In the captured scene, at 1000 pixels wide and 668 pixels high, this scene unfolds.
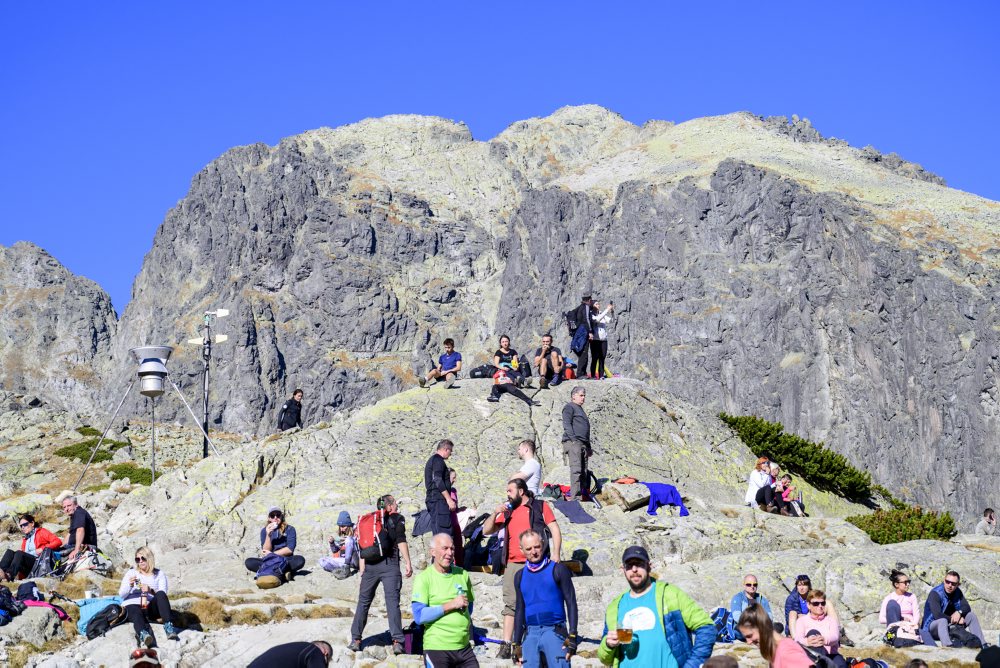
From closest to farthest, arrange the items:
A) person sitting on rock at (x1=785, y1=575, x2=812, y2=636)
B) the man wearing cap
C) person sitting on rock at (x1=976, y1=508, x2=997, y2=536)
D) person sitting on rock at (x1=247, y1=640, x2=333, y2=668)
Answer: the man wearing cap
person sitting on rock at (x1=247, y1=640, x2=333, y2=668)
person sitting on rock at (x1=785, y1=575, x2=812, y2=636)
person sitting on rock at (x1=976, y1=508, x2=997, y2=536)

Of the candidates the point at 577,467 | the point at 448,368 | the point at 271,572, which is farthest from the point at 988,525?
the point at 271,572

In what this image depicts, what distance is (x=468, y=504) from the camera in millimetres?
23016

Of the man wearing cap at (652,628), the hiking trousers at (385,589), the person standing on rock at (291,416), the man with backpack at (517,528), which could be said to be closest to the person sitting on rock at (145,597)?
the hiking trousers at (385,589)

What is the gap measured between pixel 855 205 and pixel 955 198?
1496cm

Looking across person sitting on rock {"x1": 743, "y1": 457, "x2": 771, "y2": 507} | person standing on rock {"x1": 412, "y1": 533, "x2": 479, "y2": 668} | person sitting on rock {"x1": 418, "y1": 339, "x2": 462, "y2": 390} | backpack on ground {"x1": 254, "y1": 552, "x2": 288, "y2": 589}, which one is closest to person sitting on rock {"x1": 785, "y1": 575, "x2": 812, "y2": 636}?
person standing on rock {"x1": 412, "y1": 533, "x2": 479, "y2": 668}

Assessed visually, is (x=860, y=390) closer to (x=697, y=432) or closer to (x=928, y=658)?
(x=697, y=432)

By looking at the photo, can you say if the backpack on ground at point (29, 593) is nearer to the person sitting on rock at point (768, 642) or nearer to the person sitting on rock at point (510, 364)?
the person sitting on rock at point (768, 642)

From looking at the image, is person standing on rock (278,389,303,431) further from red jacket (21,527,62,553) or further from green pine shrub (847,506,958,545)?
green pine shrub (847,506,958,545)

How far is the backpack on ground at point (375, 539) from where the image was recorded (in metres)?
13.9

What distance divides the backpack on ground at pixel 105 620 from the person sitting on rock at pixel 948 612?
11.3 m

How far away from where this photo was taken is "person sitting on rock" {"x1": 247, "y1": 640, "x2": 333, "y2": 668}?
30.5 ft

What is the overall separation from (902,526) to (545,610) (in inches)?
645

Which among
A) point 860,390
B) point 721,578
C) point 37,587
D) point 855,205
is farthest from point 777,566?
point 855,205

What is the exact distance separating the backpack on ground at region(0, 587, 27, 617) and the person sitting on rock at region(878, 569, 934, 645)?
12269 mm
